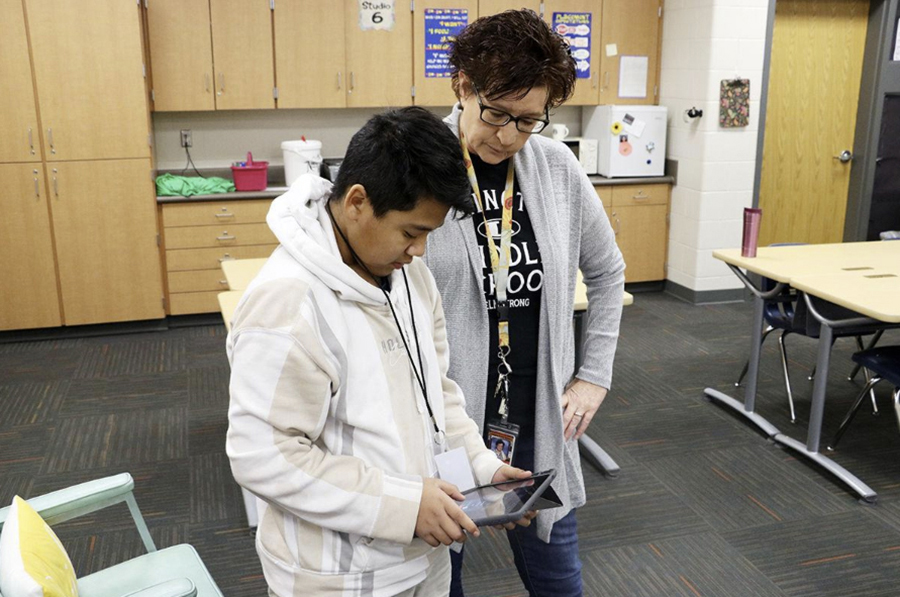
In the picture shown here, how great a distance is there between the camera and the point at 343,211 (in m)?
1.04

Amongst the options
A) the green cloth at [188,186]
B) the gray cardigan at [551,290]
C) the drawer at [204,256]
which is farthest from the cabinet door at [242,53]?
the gray cardigan at [551,290]

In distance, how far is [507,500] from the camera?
1.16 m

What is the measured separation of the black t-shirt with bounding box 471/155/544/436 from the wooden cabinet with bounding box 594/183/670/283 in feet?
12.9

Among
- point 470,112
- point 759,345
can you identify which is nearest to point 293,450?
point 470,112

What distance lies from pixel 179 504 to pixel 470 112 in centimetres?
205

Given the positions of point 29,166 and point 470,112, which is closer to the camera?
point 470,112

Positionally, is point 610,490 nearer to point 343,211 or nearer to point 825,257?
point 825,257

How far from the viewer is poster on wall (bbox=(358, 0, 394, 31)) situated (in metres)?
4.85

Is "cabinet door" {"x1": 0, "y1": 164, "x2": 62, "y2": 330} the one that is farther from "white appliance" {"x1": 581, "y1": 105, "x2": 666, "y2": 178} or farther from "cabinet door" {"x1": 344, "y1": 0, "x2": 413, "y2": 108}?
"white appliance" {"x1": 581, "y1": 105, "x2": 666, "y2": 178}

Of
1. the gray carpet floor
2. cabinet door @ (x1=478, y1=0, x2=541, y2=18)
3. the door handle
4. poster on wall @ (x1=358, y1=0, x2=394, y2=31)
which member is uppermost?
cabinet door @ (x1=478, y1=0, x2=541, y2=18)

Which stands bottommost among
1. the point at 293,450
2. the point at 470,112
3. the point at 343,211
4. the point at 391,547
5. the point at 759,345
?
the point at 759,345

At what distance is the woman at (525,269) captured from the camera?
4.37 feet

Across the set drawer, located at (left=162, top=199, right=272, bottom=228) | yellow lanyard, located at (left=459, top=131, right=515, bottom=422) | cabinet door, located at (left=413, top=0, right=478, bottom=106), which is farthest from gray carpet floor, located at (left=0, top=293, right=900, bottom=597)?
cabinet door, located at (left=413, top=0, right=478, bottom=106)

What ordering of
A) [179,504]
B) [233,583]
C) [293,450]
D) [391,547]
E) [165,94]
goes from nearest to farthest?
[293,450], [391,547], [233,583], [179,504], [165,94]
